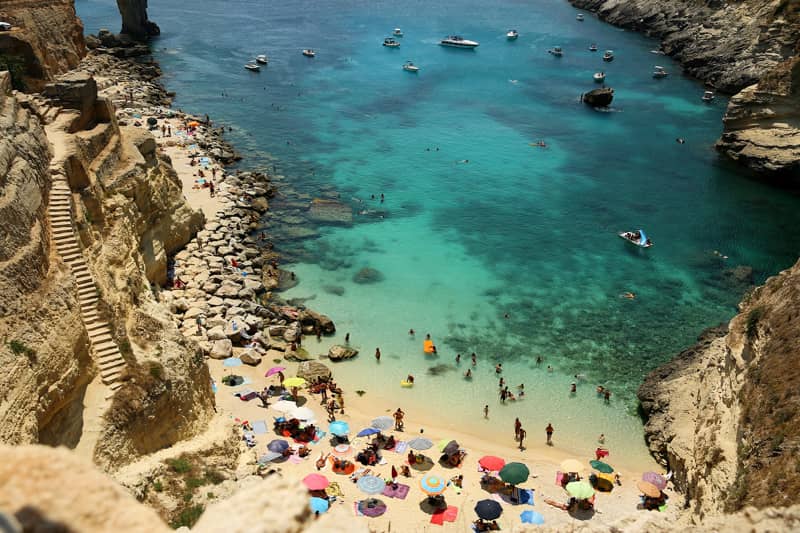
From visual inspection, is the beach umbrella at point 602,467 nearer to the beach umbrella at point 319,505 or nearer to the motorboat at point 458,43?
the beach umbrella at point 319,505

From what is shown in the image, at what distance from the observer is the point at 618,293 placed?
130 ft

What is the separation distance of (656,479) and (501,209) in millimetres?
28356

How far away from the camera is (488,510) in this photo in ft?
74.5

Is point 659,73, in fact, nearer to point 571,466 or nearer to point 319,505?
point 571,466

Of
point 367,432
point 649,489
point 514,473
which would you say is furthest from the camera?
point 367,432

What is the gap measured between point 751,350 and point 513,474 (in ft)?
34.0

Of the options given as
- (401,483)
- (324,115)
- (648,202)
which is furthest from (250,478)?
(324,115)

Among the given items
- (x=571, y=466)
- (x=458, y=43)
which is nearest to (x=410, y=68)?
(x=458, y=43)

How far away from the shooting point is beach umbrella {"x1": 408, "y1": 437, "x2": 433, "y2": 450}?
2628 centimetres

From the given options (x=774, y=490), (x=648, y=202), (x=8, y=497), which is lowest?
(x=648, y=202)

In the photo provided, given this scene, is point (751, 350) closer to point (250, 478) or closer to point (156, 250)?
point (250, 478)

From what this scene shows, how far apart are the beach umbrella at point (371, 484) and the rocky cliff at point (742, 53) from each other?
4881 centimetres

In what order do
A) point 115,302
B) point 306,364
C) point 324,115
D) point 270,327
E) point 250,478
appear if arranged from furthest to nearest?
1. point 324,115
2. point 270,327
3. point 306,364
4. point 115,302
5. point 250,478

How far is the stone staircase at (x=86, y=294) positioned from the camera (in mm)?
19984
